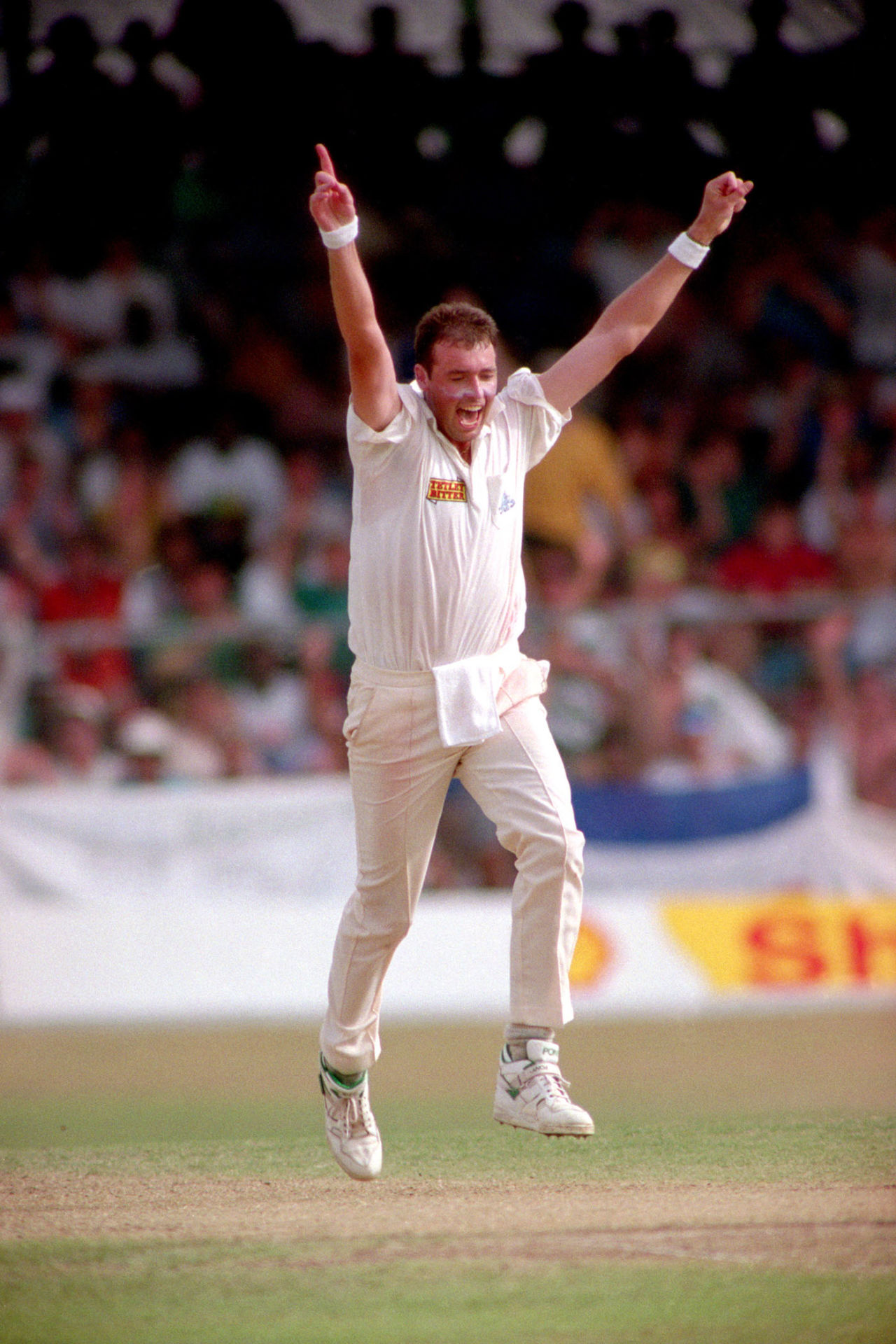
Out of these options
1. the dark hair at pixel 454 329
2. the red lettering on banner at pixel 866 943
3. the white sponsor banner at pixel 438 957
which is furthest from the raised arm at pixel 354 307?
the red lettering on banner at pixel 866 943

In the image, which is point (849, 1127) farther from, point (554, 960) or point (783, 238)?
point (783, 238)

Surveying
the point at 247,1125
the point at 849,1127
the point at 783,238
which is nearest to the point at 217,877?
the point at 247,1125

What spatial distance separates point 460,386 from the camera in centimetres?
464

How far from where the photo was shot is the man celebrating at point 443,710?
4.67m

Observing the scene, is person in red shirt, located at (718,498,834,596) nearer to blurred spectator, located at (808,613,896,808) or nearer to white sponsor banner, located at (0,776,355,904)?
blurred spectator, located at (808,613,896,808)

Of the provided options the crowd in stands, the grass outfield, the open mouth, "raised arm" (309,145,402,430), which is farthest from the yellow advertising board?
"raised arm" (309,145,402,430)

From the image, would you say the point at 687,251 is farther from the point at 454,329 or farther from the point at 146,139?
the point at 146,139

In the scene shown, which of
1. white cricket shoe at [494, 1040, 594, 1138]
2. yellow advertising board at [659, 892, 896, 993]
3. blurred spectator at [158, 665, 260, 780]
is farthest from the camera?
blurred spectator at [158, 665, 260, 780]

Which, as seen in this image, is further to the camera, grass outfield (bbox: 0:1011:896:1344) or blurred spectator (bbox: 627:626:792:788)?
blurred spectator (bbox: 627:626:792:788)

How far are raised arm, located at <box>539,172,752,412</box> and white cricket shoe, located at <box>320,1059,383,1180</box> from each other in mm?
2050

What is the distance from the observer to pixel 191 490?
1095 cm

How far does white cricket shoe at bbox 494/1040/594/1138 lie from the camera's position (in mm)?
4605

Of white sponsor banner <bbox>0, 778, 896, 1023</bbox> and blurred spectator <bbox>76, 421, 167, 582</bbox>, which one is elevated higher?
blurred spectator <bbox>76, 421, 167, 582</bbox>

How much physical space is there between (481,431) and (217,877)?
4.47 metres
